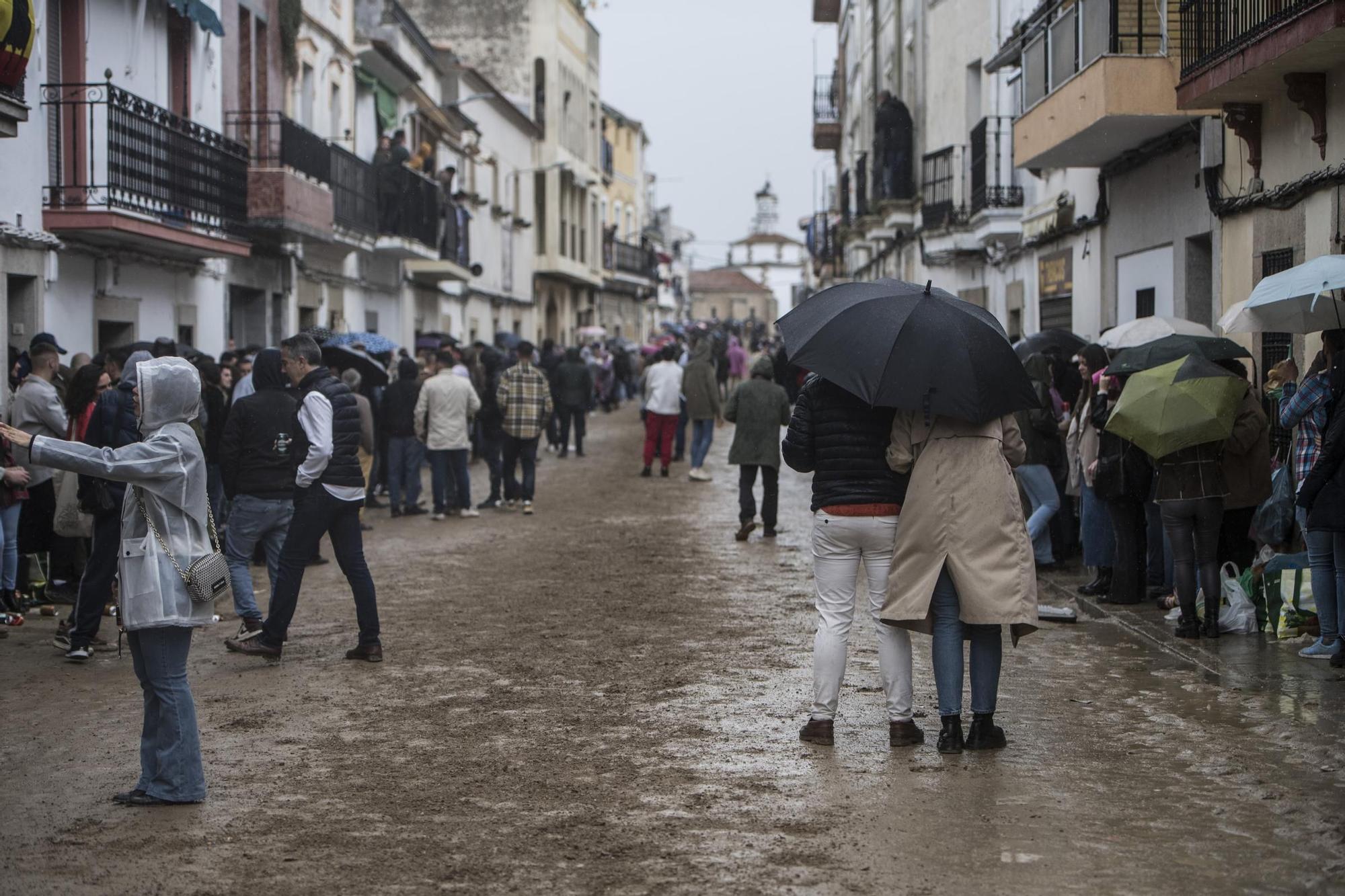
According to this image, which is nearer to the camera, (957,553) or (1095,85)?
(957,553)

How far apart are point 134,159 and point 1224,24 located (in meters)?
10.3

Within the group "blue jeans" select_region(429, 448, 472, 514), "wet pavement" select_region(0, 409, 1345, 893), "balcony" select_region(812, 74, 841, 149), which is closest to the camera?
"wet pavement" select_region(0, 409, 1345, 893)

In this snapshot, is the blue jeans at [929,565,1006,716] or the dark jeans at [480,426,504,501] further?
the dark jeans at [480,426,504,501]

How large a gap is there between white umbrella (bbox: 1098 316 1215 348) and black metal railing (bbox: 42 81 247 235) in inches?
366

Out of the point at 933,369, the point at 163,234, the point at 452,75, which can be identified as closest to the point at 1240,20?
→ the point at 933,369

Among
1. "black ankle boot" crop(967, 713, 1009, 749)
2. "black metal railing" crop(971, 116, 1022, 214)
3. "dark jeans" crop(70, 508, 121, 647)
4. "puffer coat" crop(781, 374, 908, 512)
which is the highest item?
"black metal railing" crop(971, 116, 1022, 214)

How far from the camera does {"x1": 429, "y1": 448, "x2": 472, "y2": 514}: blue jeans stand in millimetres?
17250

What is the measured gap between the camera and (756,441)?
15.3 meters

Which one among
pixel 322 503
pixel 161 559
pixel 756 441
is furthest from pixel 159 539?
pixel 756 441

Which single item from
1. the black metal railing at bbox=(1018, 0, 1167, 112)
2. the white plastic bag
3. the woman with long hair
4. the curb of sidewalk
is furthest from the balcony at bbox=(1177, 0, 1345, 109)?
the curb of sidewalk

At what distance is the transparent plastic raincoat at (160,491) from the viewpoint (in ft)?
20.0

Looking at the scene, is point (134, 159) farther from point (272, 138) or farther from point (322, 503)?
point (322, 503)

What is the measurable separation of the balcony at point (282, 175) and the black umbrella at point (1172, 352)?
12.7 meters

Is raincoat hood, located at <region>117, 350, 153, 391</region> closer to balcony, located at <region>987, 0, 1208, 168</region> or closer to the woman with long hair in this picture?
the woman with long hair
